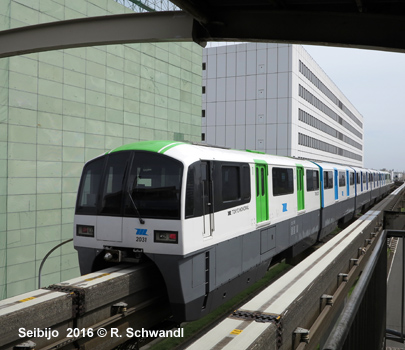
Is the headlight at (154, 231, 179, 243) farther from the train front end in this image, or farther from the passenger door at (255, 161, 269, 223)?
the passenger door at (255, 161, 269, 223)

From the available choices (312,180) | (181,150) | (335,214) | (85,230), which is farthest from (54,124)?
(335,214)

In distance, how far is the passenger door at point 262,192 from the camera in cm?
918

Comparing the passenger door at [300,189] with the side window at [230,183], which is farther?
the passenger door at [300,189]

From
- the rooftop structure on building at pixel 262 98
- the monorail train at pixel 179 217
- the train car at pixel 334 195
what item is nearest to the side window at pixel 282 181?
the monorail train at pixel 179 217

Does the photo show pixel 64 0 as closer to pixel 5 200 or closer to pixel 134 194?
pixel 5 200

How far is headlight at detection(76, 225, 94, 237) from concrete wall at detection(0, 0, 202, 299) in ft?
21.2

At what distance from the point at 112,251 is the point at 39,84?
8886mm

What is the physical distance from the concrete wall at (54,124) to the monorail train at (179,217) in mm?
6586

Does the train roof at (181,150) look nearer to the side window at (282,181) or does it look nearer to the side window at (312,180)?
the side window at (282,181)

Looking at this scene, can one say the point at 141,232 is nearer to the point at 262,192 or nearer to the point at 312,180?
the point at 262,192

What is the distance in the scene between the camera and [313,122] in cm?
5341

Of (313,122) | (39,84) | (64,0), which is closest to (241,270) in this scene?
(39,84)

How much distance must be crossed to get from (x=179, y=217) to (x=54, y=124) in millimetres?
9449

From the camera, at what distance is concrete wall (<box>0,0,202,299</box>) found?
42.8ft
